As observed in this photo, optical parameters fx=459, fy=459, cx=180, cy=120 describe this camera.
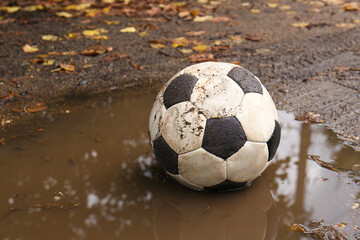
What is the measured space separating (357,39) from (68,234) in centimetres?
452

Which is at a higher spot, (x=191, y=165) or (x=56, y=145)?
(x=191, y=165)

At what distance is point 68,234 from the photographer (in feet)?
9.36

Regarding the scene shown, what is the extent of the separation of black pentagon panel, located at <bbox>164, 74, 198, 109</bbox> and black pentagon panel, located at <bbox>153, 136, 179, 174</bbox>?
24 centimetres

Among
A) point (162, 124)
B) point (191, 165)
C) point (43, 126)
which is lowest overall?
point (43, 126)

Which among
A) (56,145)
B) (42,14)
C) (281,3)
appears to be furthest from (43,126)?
(281,3)

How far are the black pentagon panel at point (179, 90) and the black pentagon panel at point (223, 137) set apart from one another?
0.82 feet

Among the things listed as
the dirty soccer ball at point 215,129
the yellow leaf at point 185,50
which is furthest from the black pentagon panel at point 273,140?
the yellow leaf at point 185,50

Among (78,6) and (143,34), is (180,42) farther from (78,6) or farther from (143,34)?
(78,6)

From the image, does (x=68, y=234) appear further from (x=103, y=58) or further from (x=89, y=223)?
(x=103, y=58)

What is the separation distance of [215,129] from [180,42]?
322 centimetres

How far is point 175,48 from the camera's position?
5719 mm

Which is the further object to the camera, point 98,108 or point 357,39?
point 357,39

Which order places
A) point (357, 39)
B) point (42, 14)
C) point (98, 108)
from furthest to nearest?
1. point (42, 14)
2. point (357, 39)
3. point (98, 108)

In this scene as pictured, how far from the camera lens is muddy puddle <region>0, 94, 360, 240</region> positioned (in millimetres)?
2867
